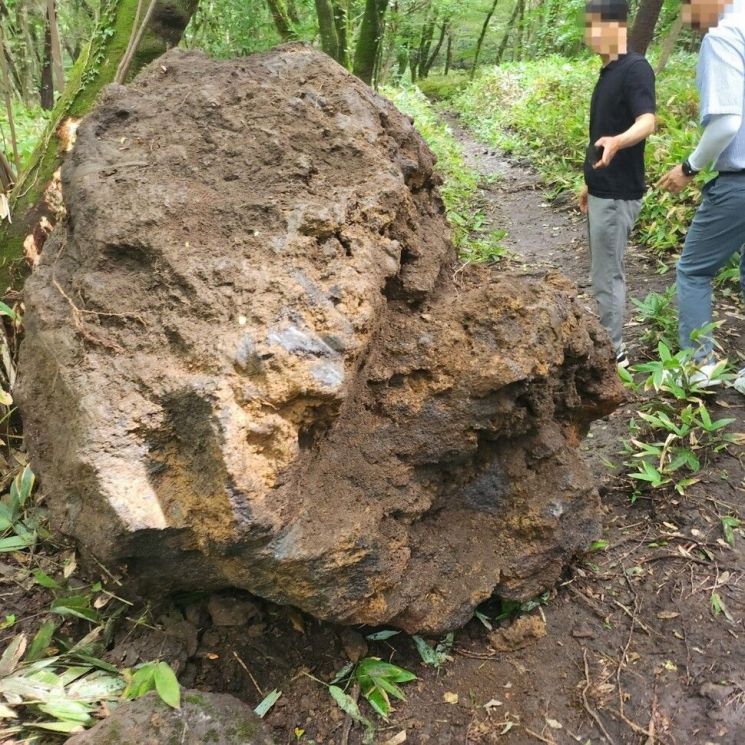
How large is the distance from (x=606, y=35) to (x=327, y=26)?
5359 millimetres

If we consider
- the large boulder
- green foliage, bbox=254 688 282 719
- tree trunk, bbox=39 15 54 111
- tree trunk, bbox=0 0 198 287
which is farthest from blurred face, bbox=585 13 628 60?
tree trunk, bbox=39 15 54 111

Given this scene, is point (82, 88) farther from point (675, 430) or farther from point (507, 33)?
point (507, 33)

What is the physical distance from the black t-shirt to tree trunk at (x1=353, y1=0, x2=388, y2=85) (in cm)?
483

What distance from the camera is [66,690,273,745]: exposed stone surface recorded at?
1.80 metres

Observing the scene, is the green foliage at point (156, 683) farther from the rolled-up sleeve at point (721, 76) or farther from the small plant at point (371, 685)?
the rolled-up sleeve at point (721, 76)

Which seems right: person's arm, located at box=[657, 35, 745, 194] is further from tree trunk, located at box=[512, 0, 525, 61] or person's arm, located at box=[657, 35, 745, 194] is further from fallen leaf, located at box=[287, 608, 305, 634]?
tree trunk, located at box=[512, 0, 525, 61]

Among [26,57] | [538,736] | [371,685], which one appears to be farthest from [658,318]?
[26,57]

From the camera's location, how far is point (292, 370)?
1867mm

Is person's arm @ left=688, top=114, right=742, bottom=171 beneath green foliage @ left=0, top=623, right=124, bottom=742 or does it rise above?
above

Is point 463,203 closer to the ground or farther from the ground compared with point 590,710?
farther from the ground

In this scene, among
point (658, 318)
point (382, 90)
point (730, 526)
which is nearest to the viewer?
point (730, 526)

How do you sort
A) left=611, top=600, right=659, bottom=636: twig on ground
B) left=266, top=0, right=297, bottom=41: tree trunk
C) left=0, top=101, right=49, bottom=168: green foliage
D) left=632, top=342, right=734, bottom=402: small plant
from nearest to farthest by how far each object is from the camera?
left=611, top=600, right=659, bottom=636: twig on ground
left=632, top=342, right=734, bottom=402: small plant
left=0, top=101, right=49, bottom=168: green foliage
left=266, top=0, right=297, bottom=41: tree trunk

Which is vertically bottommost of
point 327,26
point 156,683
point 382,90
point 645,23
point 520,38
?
point 156,683

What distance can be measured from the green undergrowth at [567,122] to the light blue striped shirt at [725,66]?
2.91m
